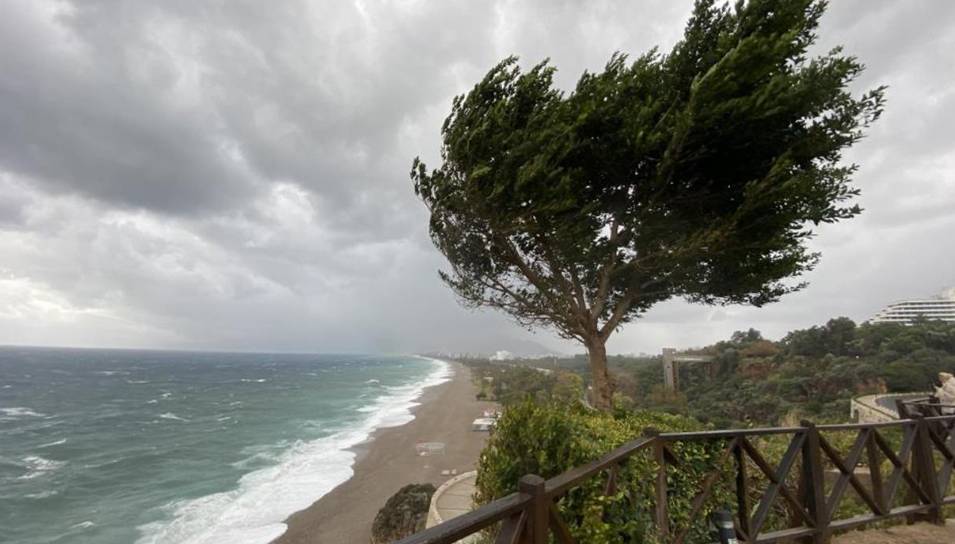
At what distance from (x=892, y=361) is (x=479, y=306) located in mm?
36070

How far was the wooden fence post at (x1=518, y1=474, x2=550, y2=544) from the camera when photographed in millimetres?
2330

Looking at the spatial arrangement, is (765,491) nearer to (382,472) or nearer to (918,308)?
(382,472)

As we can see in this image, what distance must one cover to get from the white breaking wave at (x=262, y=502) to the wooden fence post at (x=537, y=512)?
19.7m

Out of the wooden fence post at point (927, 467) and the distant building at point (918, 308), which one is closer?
the wooden fence post at point (927, 467)

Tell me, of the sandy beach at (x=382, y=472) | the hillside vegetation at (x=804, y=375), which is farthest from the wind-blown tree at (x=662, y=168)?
the sandy beach at (x=382, y=472)

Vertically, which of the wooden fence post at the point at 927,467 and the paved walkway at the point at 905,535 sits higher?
the wooden fence post at the point at 927,467

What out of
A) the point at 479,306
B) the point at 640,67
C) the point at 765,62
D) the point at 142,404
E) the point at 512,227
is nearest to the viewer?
the point at 765,62

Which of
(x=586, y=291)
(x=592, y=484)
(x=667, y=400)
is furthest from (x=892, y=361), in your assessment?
(x=592, y=484)

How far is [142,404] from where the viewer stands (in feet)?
196

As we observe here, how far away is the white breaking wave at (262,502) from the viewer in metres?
18.5

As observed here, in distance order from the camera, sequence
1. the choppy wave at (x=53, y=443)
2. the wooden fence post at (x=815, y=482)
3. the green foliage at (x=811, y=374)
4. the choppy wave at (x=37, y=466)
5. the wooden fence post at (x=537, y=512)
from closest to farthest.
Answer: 1. the wooden fence post at (x=537, y=512)
2. the wooden fence post at (x=815, y=482)
3. the green foliage at (x=811, y=374)
4. the choppy wave at (x=37, y=466)
5. the choppy wave at (x=53, y=443)

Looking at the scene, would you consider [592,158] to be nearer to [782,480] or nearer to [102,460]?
[782,480]

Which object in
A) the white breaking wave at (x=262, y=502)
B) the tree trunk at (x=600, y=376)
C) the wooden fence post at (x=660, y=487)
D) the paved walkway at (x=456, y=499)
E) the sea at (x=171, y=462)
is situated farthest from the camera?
the sea at (x=171, y=462)

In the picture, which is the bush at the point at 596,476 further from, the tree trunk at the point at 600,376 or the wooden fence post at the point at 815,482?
the tree trunk at the point at 600,376
